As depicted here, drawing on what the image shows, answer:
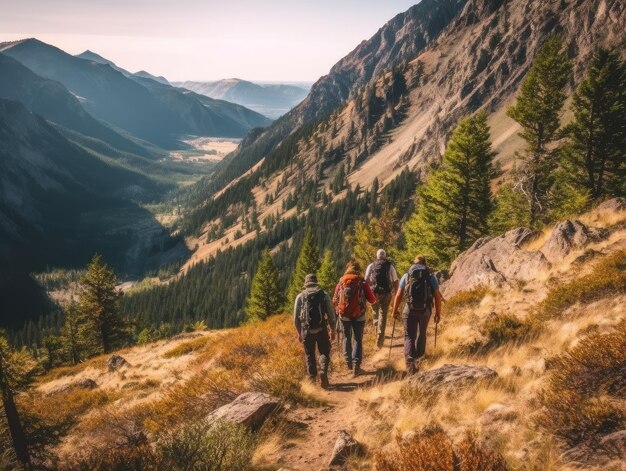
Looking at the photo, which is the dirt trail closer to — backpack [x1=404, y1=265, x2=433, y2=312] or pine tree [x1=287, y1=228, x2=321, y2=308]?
backpack [x1=404, y1=265, x2=433, y2=312]

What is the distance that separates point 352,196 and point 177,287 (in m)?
76.6

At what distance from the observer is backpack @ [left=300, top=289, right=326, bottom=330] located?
10.2m

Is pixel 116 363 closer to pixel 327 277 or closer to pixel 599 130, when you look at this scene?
pixel 327 277

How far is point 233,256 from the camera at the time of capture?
166 meters

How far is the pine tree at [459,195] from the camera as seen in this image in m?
25.8

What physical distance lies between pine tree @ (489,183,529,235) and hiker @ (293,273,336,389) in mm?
21800

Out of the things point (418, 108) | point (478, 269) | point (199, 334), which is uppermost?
point (418, 108)

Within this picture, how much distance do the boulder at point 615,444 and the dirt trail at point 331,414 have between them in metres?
3.97

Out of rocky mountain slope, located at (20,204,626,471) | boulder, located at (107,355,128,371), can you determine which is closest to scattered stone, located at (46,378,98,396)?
boulder, located at (107,355,128,371)

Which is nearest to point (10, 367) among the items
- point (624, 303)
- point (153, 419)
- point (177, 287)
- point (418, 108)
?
point (153, 419)

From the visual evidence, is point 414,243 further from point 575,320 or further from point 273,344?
point 575,320

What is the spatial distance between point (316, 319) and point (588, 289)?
754 centimetres

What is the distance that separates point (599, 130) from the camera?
26.8m

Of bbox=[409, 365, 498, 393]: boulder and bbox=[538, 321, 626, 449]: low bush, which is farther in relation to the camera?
bbox=[409, 365, 498, 393]: boulder
